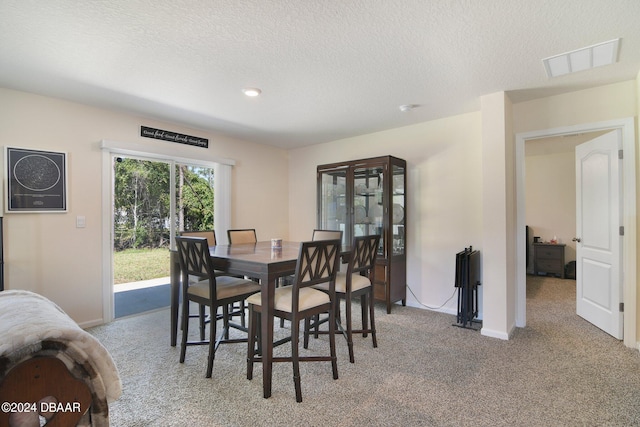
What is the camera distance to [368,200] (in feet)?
13.5

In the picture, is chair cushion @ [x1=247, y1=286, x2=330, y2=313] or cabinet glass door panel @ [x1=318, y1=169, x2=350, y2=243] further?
cabinet glass door panel @ [x1=318, y1=169, x2=350, y2=243]

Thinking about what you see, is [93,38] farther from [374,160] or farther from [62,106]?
[374,160]

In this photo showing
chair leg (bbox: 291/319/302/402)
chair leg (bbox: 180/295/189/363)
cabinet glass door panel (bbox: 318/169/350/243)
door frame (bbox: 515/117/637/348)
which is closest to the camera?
chair leg (bbox: 291/319/302/402)

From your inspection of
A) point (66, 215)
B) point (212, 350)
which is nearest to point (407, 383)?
point (212, 350)

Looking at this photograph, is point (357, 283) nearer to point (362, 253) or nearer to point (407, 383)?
point (362, 253)

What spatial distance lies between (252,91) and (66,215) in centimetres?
228

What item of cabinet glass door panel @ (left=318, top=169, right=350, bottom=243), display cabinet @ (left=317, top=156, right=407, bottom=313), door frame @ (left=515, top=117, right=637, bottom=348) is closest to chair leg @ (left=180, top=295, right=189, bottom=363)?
display cabinet @ (left=317, top=156, right=407, bottom=313)

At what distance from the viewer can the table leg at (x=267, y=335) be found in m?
1.98

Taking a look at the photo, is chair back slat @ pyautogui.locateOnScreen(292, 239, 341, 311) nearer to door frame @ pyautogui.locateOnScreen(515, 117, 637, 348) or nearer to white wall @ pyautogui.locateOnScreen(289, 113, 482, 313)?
white wall @ pyautogui.locateOnScreen(289, 113, 482, 313)

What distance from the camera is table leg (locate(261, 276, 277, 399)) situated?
1984mm

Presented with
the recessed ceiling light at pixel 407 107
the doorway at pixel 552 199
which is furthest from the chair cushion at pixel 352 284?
the doorway at pixel 552 199

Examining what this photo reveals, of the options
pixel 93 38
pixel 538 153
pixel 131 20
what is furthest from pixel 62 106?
pixel 538 153

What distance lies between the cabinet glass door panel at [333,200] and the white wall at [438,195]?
630 millimetres

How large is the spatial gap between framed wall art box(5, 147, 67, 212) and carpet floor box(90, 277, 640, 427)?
4.49ft
